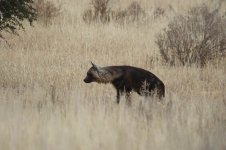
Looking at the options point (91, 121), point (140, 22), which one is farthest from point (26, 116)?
point (140, 22)

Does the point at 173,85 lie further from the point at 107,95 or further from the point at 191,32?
the point at 191,32

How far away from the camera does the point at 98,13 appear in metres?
20.3

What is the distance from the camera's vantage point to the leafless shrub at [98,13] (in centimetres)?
1945

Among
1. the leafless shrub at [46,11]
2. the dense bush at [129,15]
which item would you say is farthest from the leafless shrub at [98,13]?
the leafless shrub at [46,11]

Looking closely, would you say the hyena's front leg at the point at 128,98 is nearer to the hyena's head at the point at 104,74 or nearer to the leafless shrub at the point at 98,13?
the hyena's head at the point at 104,74

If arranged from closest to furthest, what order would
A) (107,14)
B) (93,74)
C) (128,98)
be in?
(128,98), (93,74), (107,14)

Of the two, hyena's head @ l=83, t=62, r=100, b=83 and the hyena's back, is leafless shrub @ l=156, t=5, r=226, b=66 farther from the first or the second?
hyena's head @ l=83, t=62, r=100, b=83

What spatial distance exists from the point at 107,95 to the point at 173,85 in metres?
1.83

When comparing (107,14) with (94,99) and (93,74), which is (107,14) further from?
(94,99)

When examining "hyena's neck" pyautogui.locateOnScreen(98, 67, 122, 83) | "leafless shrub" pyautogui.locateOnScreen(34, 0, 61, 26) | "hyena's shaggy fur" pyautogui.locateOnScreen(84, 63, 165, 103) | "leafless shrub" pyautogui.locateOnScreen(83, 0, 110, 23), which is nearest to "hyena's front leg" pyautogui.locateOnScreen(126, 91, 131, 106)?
"hyena's shaggy fur" pyautogui.locateOnScreen(84, 63, 165, 103)

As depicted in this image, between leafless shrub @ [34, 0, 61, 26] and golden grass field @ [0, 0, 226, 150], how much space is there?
0.85m

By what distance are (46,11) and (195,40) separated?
5.96 meters

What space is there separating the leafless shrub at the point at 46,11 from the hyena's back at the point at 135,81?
834 cm

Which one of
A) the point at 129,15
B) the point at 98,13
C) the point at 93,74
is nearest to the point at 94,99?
the point at 93,74
